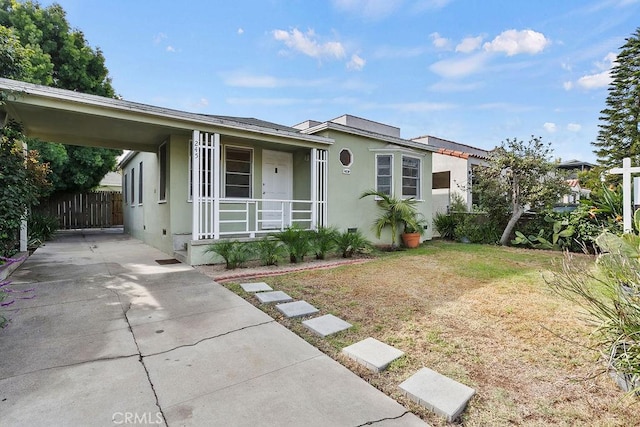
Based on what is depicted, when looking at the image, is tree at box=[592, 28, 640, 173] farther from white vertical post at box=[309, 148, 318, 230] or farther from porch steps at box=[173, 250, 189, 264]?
porch steps at box=[173, 250, 189, 264]

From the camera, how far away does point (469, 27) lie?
10.1 m

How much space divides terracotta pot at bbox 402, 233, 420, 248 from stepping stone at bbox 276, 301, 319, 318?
6.32 meters

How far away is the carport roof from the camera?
5.05 m

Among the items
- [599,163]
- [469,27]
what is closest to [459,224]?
[469,27]

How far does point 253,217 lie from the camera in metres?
8.73

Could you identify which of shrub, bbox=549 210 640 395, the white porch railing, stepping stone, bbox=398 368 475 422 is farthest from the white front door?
shrub, bbox=549 210 640 395

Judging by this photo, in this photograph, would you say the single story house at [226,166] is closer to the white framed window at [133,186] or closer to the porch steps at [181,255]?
the porch steps at [181,255]

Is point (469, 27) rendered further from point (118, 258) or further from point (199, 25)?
point (118, 258)

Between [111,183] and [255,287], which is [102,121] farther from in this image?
[111,183]

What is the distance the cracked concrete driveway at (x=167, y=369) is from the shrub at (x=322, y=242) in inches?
135

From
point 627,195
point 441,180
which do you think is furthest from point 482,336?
point 441,180

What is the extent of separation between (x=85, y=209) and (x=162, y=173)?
11505mm

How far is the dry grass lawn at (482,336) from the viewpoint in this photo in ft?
6.84

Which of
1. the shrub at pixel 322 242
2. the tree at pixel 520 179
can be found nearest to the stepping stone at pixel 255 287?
the shrub at pixel 322 242
